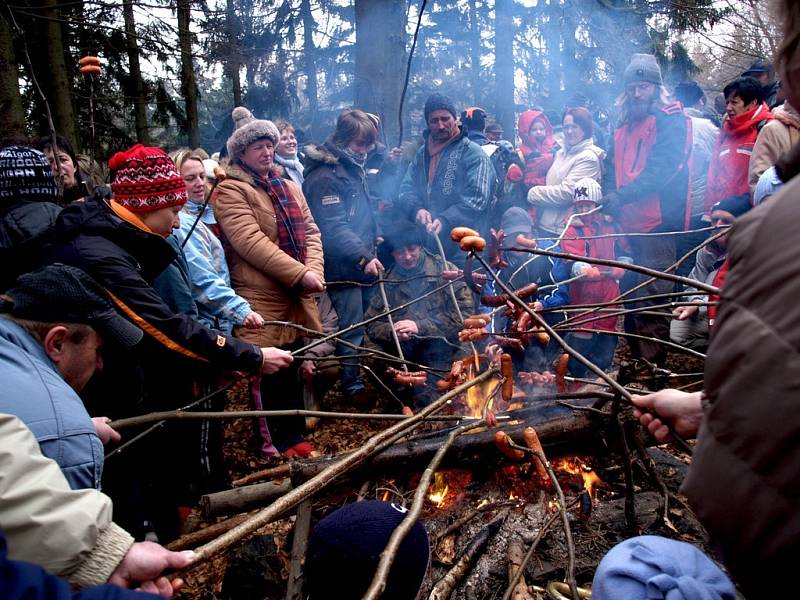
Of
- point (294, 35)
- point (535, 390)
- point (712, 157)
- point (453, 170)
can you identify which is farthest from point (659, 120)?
point (294, 35)

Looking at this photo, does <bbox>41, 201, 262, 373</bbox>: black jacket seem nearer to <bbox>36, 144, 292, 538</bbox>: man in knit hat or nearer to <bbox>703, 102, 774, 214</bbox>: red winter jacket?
<bbox>36, 144, 292, 538</bbox>: man in knit hat

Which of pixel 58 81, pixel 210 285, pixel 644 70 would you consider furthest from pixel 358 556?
pixel 58 81

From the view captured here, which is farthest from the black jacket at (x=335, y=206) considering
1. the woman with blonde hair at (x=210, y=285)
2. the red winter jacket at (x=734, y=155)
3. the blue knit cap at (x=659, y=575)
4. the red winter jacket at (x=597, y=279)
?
the blue knit cap at (x=659, y=575)

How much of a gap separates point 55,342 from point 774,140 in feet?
16.5

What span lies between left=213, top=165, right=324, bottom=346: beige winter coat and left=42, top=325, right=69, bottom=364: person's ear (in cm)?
227

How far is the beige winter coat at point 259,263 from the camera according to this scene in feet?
13.5

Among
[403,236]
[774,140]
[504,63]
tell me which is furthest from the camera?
[504,63]

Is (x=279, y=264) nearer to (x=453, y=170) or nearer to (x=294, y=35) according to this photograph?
(x=453, y=170)

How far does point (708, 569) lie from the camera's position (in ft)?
5.63

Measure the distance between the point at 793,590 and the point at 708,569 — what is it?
1.15m

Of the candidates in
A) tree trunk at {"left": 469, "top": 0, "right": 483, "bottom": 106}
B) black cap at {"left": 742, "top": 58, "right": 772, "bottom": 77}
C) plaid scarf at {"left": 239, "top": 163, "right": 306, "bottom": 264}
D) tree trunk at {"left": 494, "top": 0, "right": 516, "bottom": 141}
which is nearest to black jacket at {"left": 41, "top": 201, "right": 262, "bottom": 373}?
plaid scarf at {"left": 239, "top": 163, "right": 306, "bottom": 264}

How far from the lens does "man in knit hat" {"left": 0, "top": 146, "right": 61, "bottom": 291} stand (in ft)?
8.95

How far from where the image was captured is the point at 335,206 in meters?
5.11

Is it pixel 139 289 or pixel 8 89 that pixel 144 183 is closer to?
pixel 139 289
